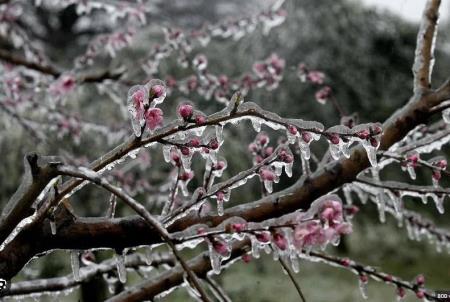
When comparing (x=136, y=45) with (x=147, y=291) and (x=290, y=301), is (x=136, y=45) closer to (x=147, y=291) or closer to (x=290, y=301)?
(x=290, y=301)

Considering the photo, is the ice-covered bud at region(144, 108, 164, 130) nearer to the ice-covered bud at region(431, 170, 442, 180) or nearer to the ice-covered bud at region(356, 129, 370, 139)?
the ice-covered bud at region(356, 129, 370, 139)

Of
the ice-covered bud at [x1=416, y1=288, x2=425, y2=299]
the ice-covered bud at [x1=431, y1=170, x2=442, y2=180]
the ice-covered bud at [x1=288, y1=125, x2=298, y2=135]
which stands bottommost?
the ice-covered bud at [x1=416, y1=288, x2=425, y2=299]

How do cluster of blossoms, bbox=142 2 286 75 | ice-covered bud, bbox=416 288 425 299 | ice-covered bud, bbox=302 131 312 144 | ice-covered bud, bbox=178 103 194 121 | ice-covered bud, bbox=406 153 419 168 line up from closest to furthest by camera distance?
ice-covered bud, bbox=178 103 194 121
ice-covered bud, bbox=302 131 312 144
ice-covered bud, bbox=406 153 419 168
ice-covered bud, bbox=416 288 425 299
cluster of blossoms, bbox=142 2 286 75

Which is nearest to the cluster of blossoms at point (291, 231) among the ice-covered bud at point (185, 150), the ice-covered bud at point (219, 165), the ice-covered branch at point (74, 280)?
the ice-covered bud at point (185, 150)

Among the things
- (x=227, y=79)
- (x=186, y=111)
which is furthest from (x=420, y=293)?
(x=227, y=79)

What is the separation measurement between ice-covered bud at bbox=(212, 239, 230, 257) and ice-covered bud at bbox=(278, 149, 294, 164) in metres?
0.26

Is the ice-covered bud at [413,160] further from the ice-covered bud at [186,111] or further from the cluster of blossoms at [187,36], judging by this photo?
the cluster of blossoms at [187,36]

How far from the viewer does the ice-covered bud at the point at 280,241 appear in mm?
971

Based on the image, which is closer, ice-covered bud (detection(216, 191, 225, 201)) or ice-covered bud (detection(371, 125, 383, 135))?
ice-covered bud (detection(371, 125, 383, 135))

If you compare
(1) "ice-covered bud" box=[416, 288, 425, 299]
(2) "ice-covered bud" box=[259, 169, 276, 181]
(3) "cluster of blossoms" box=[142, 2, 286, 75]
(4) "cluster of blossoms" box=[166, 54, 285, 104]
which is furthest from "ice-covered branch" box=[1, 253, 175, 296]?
(3) "cluster of blossoms" box=[142, 2, 286, 75]

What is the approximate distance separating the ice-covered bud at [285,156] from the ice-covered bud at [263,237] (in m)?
0.23

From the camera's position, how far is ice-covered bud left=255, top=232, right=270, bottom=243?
100cm

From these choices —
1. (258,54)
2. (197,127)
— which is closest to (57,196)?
(197,127)

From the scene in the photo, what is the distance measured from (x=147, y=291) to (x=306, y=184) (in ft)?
1.89
